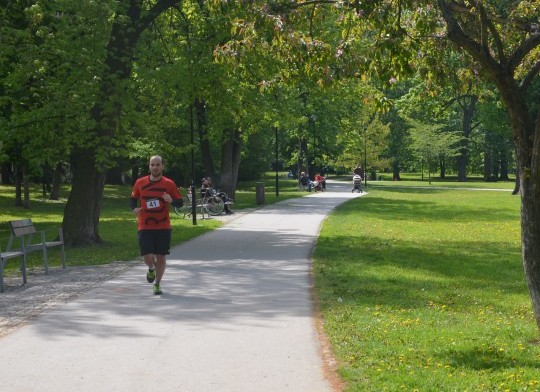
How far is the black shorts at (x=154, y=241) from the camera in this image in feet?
35.8

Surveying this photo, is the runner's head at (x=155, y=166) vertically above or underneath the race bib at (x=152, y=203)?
above

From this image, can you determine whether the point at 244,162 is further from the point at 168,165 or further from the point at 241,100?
the point at 241,100

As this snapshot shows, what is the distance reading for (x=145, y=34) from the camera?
20344 mm

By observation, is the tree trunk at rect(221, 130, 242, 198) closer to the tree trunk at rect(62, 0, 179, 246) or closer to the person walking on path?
the tree trunk at rect(62, 0, 179, 246)

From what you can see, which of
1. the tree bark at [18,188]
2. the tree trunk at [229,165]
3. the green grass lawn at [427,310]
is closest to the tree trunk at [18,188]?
the tree bark at [18,188]

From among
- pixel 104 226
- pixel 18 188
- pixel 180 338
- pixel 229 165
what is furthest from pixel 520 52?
pixel 18 188

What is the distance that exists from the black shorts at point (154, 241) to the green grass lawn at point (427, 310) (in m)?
2.16

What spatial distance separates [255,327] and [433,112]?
23429mm

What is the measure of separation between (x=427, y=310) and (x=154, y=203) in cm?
373

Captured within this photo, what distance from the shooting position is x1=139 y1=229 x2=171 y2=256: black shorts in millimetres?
10906

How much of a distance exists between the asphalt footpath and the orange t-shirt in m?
0.97

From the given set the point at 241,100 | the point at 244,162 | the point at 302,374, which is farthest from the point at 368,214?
the point at 244,162

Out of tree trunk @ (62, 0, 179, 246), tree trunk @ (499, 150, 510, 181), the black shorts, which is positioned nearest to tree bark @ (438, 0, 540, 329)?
the black shorts

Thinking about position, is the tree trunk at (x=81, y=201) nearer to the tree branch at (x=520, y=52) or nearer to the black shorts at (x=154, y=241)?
the black shorts at (x=154, y=241)
